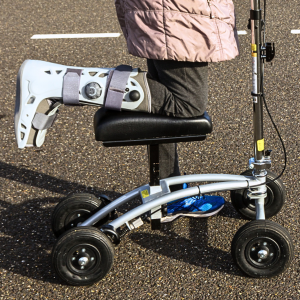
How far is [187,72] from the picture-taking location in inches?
78.4

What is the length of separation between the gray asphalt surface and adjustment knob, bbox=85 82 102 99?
2.86ft

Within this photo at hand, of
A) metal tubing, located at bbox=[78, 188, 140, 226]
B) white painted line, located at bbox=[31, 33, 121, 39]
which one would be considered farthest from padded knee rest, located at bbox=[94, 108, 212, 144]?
white painted line, located at bbox=[31, 33, 121, 39]

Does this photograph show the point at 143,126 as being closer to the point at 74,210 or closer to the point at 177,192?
the point at 177,192

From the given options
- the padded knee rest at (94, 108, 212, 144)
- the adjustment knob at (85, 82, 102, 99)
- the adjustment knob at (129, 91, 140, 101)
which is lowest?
the padded knee rest at (94, 108, 212, 144)

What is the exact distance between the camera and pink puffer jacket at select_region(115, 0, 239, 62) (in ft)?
6.20

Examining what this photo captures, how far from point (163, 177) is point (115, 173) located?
68 centimetres

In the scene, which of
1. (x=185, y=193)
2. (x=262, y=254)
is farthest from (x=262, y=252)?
(x=185, y=193)

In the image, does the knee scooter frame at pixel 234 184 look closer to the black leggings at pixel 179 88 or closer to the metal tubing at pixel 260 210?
the metal tubing at pixel 260 210

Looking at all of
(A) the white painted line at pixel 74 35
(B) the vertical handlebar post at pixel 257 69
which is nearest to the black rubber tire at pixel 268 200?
(B) the vertical handlebar post at pixel 257 69

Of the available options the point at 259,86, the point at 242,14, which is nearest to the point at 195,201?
the point at 259,86

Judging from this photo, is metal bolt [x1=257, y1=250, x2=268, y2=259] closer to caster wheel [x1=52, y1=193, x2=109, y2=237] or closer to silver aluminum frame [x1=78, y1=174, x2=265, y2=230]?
silver aluminum frame [x1=78, y1=174, x2=265, y2=230]

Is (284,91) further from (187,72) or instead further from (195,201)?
(187,72)

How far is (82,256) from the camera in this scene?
2094 millimetres

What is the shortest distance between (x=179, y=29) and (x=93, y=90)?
0.43 meters
